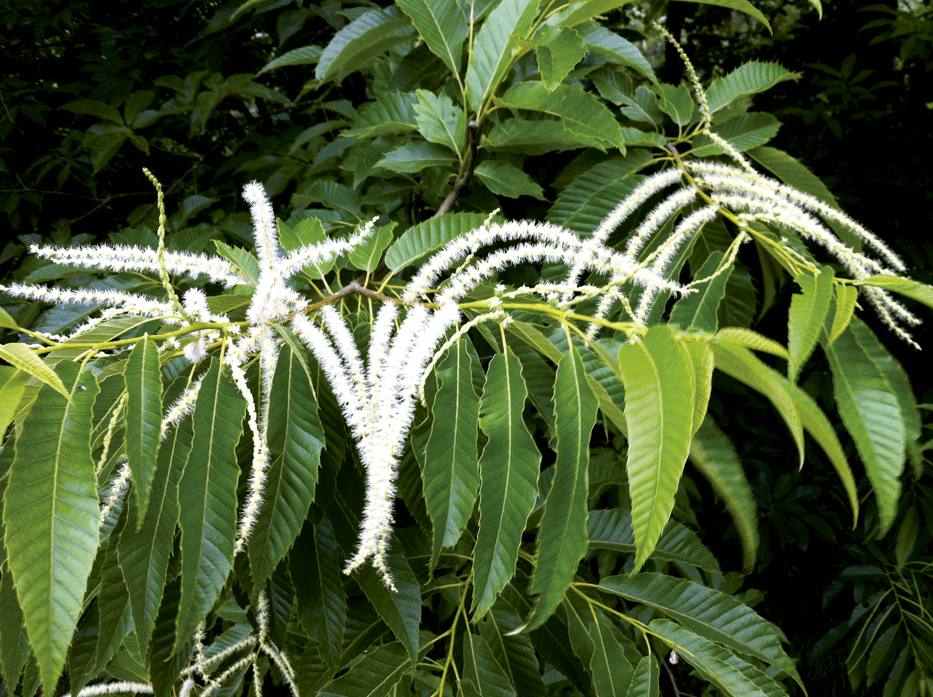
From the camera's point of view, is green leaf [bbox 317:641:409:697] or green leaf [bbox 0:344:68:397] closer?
green leaf [bbox 0:344:68:397]

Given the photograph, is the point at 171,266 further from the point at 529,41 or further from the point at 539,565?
the point at 529,41

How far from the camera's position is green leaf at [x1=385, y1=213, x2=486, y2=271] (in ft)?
3.88

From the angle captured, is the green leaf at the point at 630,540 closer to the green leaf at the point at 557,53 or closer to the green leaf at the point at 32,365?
the green leaf at the point at 557,53

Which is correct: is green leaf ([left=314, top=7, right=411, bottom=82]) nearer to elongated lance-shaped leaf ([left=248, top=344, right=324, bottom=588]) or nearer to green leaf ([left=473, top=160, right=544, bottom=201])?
green leaf ([left=473, top=160, right=544, bottom=201])

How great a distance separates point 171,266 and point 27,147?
2.07m

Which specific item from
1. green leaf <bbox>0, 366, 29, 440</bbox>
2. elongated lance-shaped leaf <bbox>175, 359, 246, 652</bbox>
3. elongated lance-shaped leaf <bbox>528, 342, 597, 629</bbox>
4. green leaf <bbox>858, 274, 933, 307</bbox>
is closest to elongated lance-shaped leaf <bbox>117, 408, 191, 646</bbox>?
elongated lance-shaped leaf <bbox>175, 359, 246, 652</bbox>

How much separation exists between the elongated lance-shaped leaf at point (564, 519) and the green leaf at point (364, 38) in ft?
3.46

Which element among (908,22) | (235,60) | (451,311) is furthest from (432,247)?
(908,22)

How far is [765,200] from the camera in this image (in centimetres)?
118

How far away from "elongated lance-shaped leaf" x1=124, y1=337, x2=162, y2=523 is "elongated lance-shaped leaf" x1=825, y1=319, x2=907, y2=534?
0.65m

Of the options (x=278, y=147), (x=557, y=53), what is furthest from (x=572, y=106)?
(x=278, y=147)

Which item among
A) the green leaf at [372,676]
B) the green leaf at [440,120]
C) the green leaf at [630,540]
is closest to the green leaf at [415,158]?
the green leaf at [440,120]

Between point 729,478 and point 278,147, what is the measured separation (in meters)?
1.88

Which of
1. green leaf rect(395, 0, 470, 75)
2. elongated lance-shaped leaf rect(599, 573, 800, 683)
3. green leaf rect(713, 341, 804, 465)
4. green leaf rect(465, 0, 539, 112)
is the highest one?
green leaf rect(395, 0, 470, 75)
